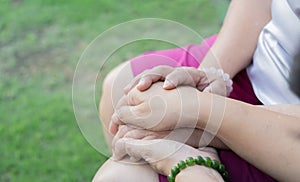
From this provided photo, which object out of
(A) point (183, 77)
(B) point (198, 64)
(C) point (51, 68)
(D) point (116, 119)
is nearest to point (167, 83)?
(A) point (183, 77)

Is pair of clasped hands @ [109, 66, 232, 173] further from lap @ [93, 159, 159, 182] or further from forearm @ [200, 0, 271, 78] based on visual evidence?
forearm @ [200, 0, 271, 78]

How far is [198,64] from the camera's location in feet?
4.23

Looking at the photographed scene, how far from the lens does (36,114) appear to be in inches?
77.7

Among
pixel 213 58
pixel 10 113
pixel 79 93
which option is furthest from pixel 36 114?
pixel 213 58

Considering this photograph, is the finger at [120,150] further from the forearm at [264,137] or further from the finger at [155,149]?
the forearm at [264,137]

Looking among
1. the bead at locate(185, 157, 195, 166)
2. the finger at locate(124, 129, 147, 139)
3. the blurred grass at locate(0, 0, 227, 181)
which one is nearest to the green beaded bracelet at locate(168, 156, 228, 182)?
the bead at locate(185, 157, 195, 166)

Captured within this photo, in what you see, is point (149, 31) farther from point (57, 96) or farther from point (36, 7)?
point (36, 7)

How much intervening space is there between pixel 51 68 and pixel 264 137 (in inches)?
52.6

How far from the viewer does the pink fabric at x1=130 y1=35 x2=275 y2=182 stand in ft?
3.51

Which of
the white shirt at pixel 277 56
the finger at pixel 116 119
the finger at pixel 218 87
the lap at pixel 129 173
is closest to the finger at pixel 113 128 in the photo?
the finger at pixel 116 119

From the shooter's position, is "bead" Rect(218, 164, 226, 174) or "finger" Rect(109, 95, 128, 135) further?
"finger" Rect(109, 95, 128, 135)

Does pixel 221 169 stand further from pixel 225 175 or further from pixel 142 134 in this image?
pixel 142 134

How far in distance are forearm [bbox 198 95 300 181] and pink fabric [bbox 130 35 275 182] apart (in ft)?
0.15

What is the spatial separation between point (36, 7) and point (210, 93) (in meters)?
1.60
